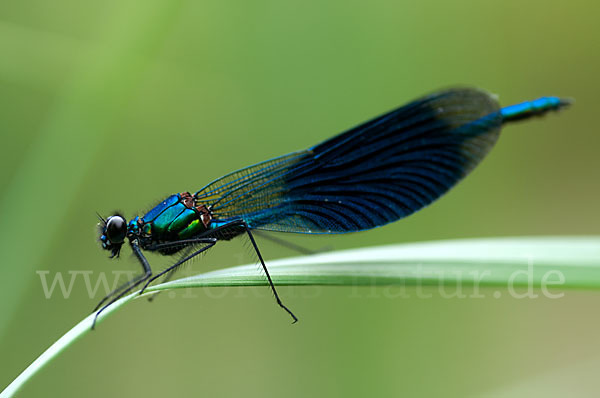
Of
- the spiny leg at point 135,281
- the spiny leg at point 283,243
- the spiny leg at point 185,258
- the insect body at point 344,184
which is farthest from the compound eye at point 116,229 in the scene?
the spiny leg at point 283,243

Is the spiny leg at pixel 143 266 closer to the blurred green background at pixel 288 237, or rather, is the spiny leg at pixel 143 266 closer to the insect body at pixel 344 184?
the insect body at pixel 344 184

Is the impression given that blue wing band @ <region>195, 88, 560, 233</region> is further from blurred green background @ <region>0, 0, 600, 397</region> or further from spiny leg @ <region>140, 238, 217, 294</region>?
blurred green background @ <region>0, 0, 600, 397</region>

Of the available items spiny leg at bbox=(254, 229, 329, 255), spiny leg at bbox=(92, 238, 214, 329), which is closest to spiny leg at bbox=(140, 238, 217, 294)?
spiny leg at bbox=(92, 238, 214, 329)

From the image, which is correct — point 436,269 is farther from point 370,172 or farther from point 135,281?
point 135,281

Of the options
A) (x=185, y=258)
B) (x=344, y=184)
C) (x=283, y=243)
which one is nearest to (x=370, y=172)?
(x=344, y=184)

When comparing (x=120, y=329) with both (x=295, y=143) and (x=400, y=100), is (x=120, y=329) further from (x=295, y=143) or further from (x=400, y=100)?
(x=400, y=100)

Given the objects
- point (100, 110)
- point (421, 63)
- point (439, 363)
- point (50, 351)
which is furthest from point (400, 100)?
point (50, 351)
